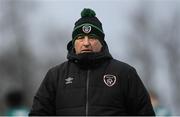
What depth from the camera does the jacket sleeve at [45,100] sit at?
6598 millimetres

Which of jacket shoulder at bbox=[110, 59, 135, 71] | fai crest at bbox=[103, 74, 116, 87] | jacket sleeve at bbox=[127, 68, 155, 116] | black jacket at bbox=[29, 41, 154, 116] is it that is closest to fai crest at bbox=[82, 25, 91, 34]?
black jacket at bbox=[29, 41, 154, 116]

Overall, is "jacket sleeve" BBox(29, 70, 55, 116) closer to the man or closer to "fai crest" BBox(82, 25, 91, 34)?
the man

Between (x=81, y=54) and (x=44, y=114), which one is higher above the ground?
(x=81, y=54)

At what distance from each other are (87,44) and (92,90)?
386 millimetres

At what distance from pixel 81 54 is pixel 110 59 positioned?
28 centimetres

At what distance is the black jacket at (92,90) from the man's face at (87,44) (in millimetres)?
57

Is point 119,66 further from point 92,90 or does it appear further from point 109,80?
Result: point 92,90

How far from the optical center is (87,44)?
261 inches

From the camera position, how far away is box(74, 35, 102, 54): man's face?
21.7 feet

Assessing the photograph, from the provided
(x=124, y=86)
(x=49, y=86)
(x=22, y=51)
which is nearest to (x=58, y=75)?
(x=49, y=86)

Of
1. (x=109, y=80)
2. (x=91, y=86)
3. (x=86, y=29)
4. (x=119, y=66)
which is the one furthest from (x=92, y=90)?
(x=86, y=29)

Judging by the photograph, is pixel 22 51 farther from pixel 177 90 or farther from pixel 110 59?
pixel 110 59

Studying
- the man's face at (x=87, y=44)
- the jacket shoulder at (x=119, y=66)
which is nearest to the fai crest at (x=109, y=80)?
the jacket shoulder at (x=119, y=66)

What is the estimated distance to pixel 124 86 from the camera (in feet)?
21.8
